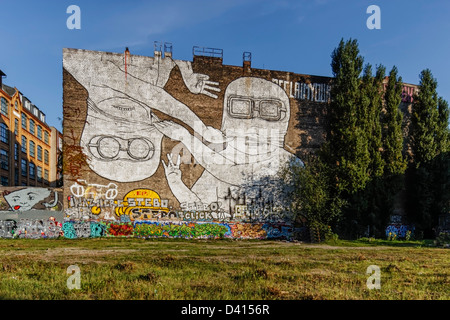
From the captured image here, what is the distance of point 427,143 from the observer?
3152 centimetres

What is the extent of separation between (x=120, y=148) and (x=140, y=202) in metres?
4.50

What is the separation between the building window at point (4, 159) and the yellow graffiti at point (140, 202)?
29377 mm

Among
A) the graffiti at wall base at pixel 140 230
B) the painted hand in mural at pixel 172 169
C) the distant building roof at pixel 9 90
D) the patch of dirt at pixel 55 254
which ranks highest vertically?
the distant building roof at pixel 9 90

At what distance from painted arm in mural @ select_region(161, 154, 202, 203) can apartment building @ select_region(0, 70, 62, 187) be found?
2812 cm

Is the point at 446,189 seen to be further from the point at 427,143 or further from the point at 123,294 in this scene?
the point at 123,294

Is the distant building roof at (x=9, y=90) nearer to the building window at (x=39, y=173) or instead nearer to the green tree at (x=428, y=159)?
the building window at (x=39, y=173)

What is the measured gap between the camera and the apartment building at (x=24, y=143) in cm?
4819

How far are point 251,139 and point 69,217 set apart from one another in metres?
15.5

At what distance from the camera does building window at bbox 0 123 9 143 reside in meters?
46.8

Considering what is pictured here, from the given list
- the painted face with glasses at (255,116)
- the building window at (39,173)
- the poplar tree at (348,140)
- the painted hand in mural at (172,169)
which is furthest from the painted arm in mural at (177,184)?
the building window at (39,173)

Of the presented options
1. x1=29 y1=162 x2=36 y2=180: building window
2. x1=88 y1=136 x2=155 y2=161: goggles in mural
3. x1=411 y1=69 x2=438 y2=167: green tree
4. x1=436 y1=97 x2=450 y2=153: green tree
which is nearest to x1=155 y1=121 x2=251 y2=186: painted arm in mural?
x1=88 y1=136 x2=155 y2=161: goggles in mural

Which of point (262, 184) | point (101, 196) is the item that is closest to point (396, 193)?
point (262, 184)

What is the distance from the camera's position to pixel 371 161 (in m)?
29.7

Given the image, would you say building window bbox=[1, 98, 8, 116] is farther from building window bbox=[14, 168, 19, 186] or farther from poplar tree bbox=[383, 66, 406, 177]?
poplar tree bbox=[383, 66, 406, 177]
